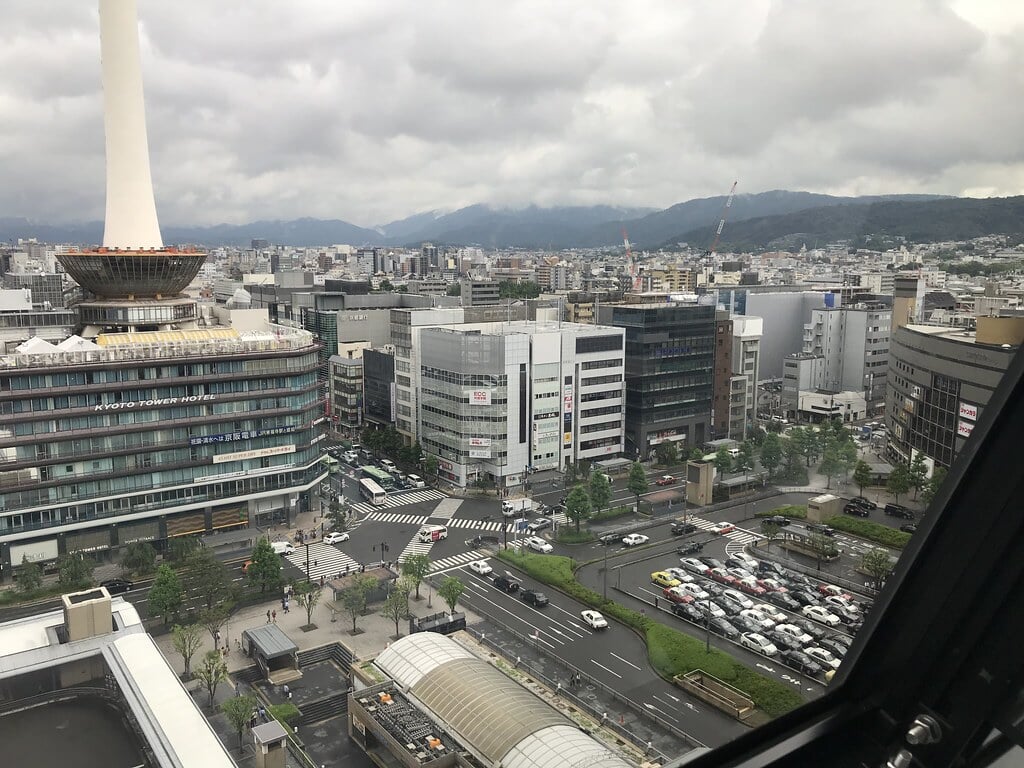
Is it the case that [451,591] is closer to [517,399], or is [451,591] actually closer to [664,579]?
[664,579]

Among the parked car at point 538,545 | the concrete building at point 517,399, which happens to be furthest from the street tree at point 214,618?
the concrete building at point 517,399

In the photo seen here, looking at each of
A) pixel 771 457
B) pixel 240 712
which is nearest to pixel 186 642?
pixel 240 712

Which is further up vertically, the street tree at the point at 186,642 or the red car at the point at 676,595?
the street tree at the point at 186,642

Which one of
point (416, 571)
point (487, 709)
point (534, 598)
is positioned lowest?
point (534, 598)

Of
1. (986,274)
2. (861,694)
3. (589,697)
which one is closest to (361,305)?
(986,274)

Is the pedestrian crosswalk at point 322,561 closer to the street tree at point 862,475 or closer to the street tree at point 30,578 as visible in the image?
the street tree at point 30,578

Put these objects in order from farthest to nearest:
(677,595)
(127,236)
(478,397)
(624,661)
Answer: (478,397) < (127,236) < (677,595) < (624,661)
